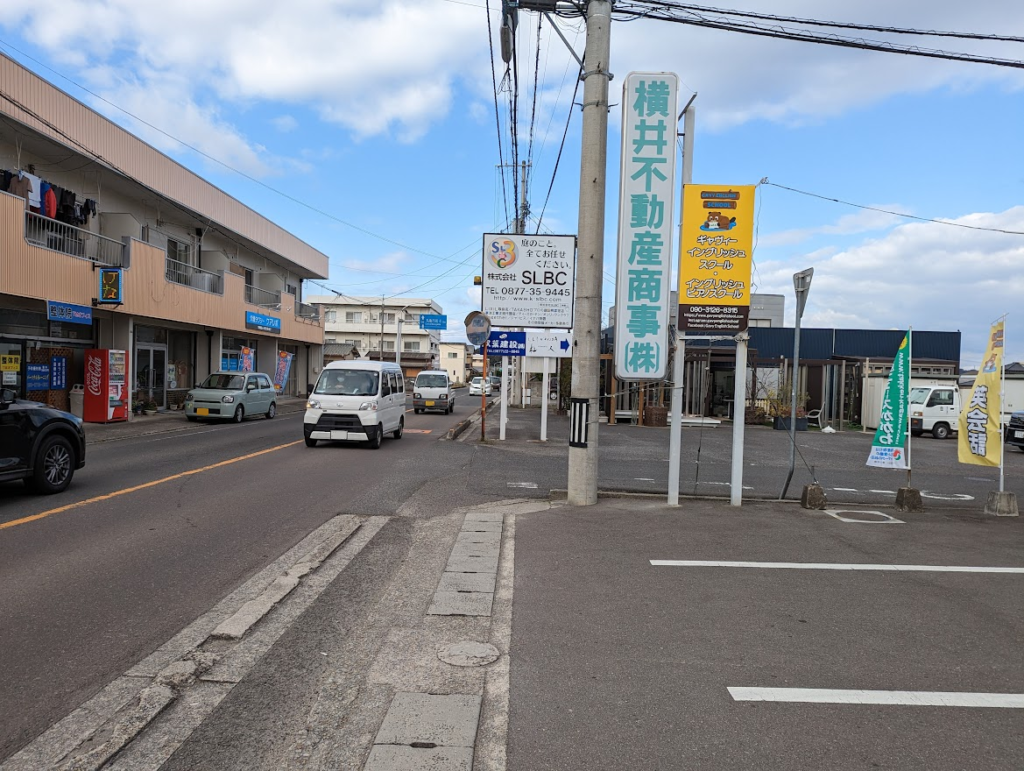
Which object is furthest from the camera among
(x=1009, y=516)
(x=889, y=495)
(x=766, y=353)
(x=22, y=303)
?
(x=766, y=353)

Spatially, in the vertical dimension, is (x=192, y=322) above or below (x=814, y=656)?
above

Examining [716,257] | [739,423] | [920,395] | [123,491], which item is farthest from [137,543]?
[920,395]

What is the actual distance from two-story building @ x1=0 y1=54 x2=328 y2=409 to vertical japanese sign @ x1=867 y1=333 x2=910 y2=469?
58.7 ft

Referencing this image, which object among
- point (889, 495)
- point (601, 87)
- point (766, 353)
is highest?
point (601, 87)

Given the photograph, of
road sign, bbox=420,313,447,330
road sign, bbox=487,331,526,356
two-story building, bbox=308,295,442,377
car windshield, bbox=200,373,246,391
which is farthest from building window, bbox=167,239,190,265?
two-story building, bbox=308,295,442,377

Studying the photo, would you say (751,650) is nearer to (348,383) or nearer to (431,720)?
(431,720)

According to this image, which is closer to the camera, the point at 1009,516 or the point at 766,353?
the point at 1009,516

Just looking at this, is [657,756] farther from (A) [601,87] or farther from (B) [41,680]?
(A) [601,87]

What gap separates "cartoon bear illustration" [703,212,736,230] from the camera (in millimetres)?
8391

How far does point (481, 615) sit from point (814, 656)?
6.89 ft

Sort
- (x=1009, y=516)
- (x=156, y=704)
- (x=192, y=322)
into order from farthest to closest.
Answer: (x=192, y=322) < (x=1009, y=516) < (x=156, y=704)

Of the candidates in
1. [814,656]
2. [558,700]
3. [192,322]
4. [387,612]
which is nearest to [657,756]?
[558,700]

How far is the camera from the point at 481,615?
15.0 feet

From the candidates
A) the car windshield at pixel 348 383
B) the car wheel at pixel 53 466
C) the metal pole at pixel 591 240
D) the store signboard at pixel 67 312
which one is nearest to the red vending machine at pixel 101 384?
the store signboard at pixel 67 312
